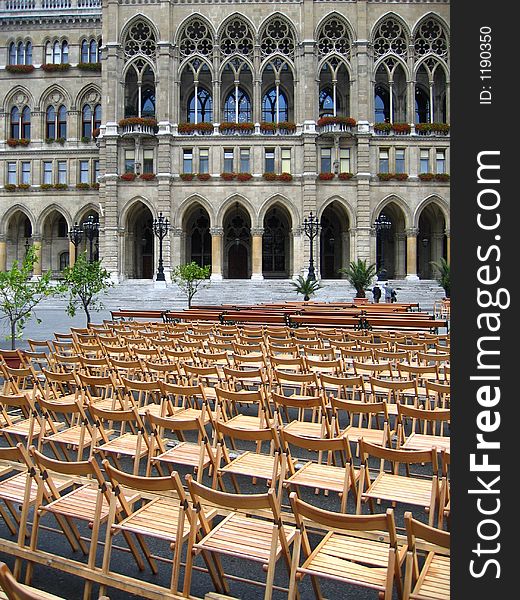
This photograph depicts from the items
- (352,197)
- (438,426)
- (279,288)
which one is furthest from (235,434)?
(352,197)

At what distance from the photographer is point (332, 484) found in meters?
5.28

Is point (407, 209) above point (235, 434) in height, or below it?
above

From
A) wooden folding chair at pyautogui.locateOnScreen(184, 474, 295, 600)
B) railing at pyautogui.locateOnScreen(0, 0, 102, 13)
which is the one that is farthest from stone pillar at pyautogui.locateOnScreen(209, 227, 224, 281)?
wooden folding chair at pyautogui.locateOnScreen(184, 474, 295, 600)

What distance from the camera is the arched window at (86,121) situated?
165 ft

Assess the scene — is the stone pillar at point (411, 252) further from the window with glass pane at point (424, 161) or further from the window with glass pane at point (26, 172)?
the window with glass pane at point (26, 172)

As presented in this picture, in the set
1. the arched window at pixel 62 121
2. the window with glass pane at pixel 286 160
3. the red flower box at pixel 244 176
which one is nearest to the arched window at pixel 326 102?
the window with glass pane at pixel 286 160

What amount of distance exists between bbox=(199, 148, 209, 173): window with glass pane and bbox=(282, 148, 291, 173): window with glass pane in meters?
6.14

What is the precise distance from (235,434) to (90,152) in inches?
1916

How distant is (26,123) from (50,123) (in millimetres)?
2128

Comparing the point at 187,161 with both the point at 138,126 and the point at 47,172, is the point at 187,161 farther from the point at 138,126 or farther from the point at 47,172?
the point at 47,172

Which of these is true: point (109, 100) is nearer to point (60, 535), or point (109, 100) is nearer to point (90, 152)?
point (90, 152)

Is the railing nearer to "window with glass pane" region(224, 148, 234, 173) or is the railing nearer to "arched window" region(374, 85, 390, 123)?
"window with glass pane" region(224, 148, 234, 173)

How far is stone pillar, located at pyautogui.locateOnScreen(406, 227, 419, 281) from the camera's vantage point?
45812mm

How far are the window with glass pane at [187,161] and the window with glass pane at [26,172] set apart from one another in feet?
48.0
